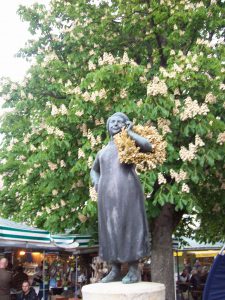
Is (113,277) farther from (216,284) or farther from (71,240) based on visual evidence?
(71,240)

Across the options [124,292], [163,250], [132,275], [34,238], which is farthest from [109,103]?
[124,292]

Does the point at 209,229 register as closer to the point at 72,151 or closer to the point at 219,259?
the point at 72,151

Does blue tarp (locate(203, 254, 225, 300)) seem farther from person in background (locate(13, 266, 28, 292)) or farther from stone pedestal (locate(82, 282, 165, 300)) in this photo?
person in background (locate(13, 266, 28, 292))

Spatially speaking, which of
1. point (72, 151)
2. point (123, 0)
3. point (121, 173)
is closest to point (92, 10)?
point (123, 0)

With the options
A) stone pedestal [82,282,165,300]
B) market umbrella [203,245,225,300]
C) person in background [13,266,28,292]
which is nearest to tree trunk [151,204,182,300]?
person in background [13,266,28,292]

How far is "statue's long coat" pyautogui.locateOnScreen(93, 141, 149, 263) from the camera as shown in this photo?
215 inches

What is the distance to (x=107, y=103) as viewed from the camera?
453 inches

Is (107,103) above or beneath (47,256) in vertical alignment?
above

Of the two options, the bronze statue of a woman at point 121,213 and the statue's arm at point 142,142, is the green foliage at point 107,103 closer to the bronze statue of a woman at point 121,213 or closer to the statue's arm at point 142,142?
the bronze statue of a woman at point 121,213

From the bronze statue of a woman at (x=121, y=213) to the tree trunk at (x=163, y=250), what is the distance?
24.9 feet

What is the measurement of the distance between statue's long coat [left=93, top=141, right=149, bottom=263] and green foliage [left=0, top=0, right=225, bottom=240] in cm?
469

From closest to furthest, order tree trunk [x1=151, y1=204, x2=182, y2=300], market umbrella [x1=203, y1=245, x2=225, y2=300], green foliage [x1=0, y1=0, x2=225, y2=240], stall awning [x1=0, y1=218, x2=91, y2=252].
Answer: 1. market umbrella [x1=203, y1=245, x2=225, y2=300]
2. green foliage [x1=0, y1=0, x2=225, y2=240]
3. stall awning [x1=0, y1=218, x2=91, y2=252]
4. tree trunk [x1=151, y1=204, x2=182, y2=300]

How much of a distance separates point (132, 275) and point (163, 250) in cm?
795

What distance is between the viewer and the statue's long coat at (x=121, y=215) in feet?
17.9
